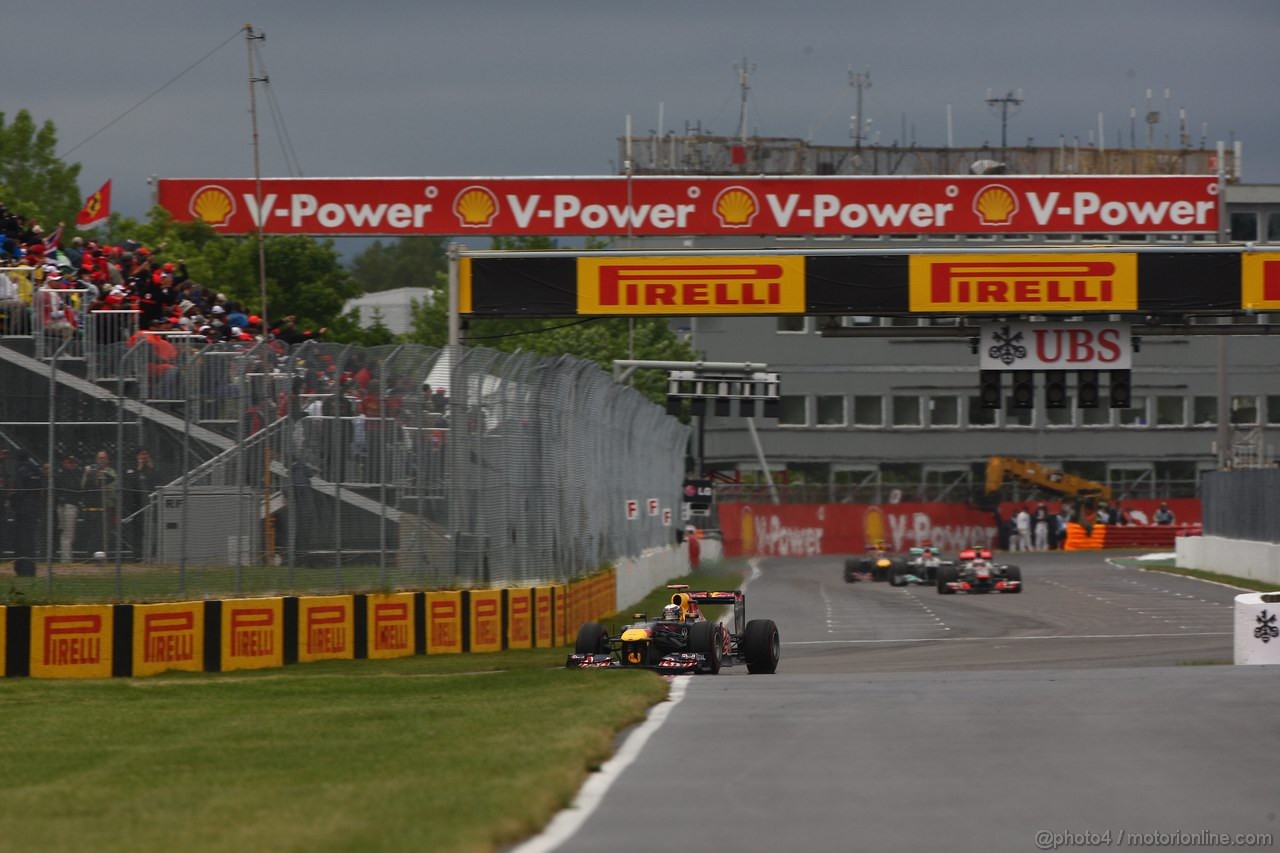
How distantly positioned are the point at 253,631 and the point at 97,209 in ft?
57.9

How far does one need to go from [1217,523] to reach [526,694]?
113 ft

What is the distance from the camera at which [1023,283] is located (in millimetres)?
24719

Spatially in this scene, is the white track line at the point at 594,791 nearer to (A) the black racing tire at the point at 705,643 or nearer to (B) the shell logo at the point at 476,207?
(A) the black racing tire at the point at 705,643

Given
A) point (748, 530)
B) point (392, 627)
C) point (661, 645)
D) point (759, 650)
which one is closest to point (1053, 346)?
point (759, 650)

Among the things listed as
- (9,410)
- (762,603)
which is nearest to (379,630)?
(9,410)

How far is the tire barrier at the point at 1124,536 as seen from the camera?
66.4 m

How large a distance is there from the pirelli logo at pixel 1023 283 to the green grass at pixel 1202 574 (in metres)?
14.3

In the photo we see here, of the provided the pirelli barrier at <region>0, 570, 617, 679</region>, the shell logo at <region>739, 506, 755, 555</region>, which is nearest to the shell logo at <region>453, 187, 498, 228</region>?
the pirelli barrier at <region>0, 570, 617, 679</region>

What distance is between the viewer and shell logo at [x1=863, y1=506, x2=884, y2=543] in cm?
6844

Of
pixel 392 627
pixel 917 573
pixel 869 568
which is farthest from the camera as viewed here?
pixel 869 568

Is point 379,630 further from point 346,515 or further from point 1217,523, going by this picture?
point 1217,523

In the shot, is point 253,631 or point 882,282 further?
point 882,282

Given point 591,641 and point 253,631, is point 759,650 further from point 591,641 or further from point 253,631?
point 253,631

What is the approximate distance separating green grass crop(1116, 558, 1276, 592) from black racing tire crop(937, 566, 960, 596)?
6.14 m
